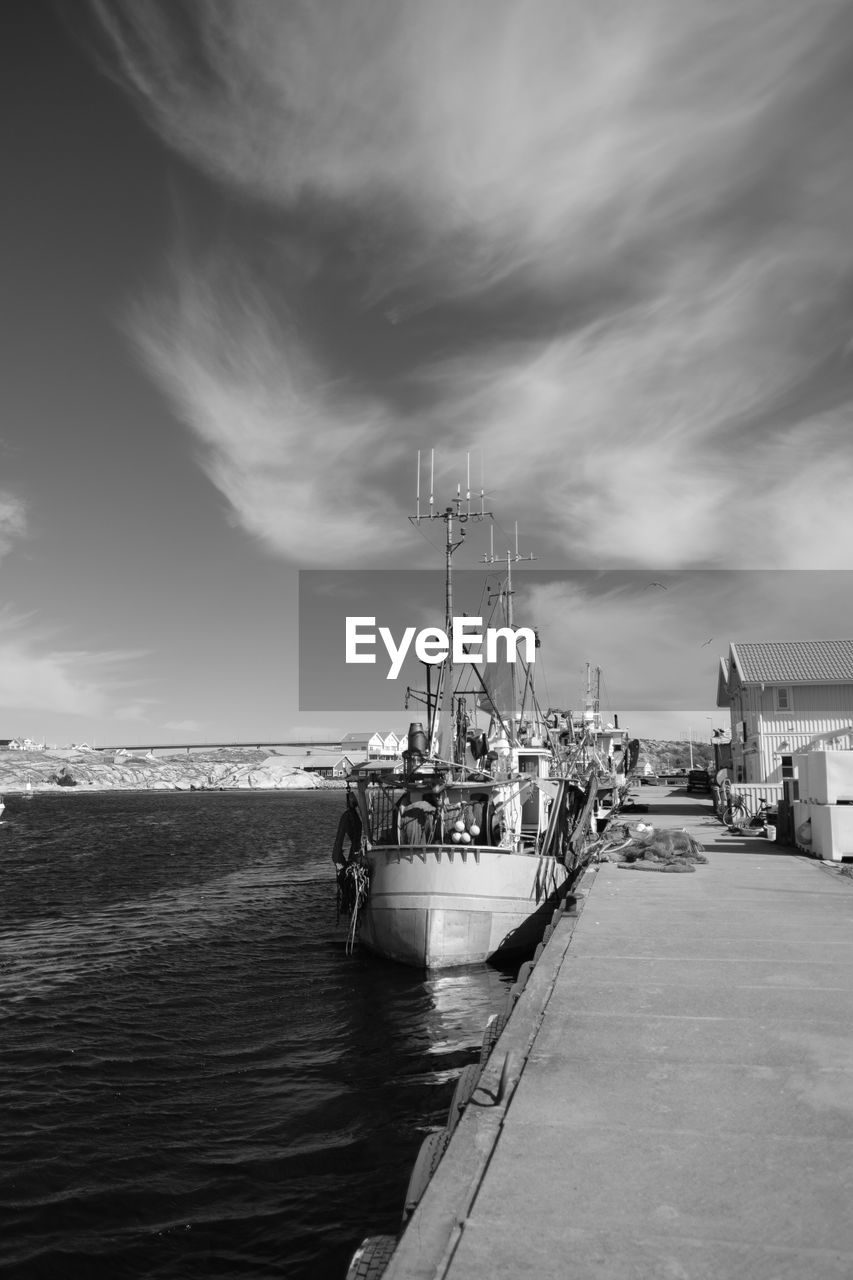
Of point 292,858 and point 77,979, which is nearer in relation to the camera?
point 77,979

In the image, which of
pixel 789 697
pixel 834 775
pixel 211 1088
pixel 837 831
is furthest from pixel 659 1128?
pixel 789 697

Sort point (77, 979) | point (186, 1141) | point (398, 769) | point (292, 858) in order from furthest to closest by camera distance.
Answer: point (292, 858)
point (398, 769)
point (77, 979)
point (186, 1141)

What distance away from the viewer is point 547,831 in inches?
985

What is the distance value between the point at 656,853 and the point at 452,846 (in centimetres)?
Answer: 646

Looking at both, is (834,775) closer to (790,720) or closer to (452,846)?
(452,846)

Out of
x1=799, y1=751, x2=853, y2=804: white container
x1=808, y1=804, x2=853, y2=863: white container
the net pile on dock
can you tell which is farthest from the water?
x1=799, y1=751, x2=853, y2=804: white container

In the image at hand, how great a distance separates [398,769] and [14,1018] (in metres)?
9.90

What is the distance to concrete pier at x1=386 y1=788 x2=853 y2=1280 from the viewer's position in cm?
461

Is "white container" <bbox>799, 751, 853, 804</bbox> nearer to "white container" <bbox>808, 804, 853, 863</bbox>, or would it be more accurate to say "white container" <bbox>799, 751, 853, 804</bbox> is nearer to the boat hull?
"white container" <bbox>808, 804, 853, 863</bbox>

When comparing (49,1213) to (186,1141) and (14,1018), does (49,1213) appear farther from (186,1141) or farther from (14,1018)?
(14,1018)

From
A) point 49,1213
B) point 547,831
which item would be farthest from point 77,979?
point 547,831

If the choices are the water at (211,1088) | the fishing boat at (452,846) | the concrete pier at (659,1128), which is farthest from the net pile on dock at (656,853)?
the concrete pier at (659,1128)

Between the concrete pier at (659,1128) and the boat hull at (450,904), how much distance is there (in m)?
7.41

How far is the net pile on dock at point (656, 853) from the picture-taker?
21.2 meters
